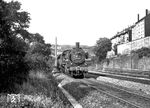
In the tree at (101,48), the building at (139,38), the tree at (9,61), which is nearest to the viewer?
the tree at (9,61)

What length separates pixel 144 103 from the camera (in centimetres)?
980

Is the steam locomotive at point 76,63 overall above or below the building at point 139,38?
below

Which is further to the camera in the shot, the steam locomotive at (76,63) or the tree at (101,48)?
the tree at (101,48)

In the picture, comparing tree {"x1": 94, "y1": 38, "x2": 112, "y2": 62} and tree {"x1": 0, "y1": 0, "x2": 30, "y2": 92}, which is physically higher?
tree {"x1": 94, "y1": 38, "x2": 112, "y2": 62}

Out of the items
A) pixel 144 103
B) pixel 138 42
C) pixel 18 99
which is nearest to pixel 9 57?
pixel 18 99

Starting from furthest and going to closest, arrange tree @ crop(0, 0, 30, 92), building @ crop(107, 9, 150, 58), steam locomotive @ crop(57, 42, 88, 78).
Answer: building @ crop(107, 9, 150, 58) < steam locomotive @ crop(57, 42, 88, 78) < tree @ crop(0, 0, 30, 92)

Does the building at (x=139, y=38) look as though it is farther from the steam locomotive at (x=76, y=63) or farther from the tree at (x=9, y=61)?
the tree at (x=9, y=61)

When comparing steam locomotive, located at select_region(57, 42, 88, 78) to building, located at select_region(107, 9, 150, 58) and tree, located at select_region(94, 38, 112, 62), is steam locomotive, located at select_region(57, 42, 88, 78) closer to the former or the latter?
building, located at select_region(107, 9, 150, 58)

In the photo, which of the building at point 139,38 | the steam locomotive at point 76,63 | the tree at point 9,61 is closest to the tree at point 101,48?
the building at point 139,38

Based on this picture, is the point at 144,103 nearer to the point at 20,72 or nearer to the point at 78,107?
the point at 78,107

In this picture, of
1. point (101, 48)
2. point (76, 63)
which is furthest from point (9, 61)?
point (101, 48)

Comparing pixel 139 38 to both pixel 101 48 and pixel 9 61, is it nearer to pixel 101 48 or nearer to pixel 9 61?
pixel 101 48

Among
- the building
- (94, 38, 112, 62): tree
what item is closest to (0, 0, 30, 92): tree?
the building

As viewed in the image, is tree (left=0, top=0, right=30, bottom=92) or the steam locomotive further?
the steam locomotive
